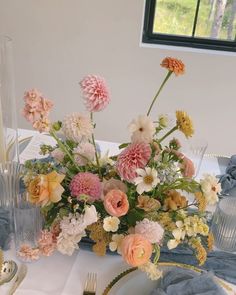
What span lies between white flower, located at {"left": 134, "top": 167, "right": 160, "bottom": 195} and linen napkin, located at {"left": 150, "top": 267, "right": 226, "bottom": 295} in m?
0.21

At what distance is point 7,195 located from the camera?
889 millimetres

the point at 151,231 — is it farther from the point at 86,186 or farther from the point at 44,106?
the point at 44,106

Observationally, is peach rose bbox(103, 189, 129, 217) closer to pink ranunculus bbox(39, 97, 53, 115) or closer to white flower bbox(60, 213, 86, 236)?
white flower bbox(60, 213, 86, 236)

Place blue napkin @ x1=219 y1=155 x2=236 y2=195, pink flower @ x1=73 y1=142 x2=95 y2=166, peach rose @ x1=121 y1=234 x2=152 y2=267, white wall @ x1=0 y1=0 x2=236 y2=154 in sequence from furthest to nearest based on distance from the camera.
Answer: white wall @ x1=0 y1=0 x2=236 y2=154
blue napkin @ x1=219 y1=155 x2=236 y2=195
pink flower @ x1=73 y1=142 x2=95 y2=166
peach rose @ x1=121 y1=234 x2=152 y2=267

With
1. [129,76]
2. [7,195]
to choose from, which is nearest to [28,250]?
[7,195]

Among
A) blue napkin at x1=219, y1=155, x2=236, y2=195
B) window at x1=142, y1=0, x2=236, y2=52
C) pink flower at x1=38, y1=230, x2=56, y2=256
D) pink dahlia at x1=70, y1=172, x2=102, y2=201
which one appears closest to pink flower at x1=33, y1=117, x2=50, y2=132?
pink dahlia at x1=70, y1=172, x2=102, y2=201

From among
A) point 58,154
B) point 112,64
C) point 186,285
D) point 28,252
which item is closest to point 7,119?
point 58,154

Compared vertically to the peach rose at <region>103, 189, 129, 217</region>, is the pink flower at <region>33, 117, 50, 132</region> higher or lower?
higher

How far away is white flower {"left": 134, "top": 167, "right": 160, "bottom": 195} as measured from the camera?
646mm

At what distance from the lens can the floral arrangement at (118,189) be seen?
636 mm

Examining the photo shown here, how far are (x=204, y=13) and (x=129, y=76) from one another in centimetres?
54

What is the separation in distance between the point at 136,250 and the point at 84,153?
0.22m

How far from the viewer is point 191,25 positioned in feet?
6.75

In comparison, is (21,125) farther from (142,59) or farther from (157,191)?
(157,191)
